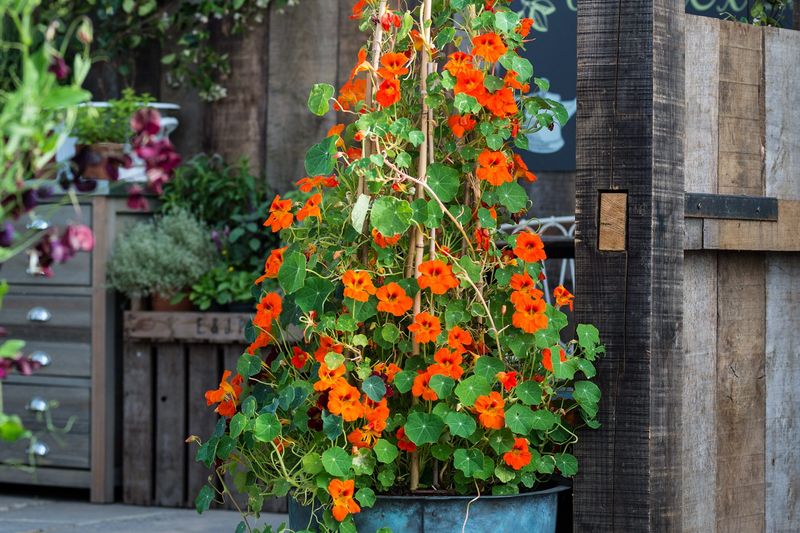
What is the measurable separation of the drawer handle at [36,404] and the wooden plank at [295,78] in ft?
4.09

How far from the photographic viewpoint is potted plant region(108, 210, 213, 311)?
4246mm

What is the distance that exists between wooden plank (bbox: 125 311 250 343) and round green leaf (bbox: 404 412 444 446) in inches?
76.4

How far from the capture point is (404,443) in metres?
2.28

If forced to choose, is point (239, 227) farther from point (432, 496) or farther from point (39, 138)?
point (39, 138)

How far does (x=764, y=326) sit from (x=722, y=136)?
1.44 ft

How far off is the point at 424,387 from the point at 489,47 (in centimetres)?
67

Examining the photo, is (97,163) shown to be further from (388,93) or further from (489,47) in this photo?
(489,47)

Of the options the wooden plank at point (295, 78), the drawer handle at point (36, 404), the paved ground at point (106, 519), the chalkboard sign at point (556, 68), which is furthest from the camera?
the wooden plank at point (295, 78)

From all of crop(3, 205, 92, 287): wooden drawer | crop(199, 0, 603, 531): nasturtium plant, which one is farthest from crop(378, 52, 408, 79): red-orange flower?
crop(3, 205, 92, 287): wooden drawer

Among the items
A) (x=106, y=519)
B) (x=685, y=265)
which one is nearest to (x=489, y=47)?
(x=685, y=265)

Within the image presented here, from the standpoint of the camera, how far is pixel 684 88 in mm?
2432

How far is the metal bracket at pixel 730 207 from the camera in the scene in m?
2.42

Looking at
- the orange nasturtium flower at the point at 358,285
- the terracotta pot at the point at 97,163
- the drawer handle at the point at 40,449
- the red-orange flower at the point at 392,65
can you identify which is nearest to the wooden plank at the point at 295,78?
the drawer handle at the point at 40,449

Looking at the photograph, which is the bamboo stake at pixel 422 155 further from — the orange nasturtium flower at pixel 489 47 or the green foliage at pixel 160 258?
the green foliage at pixel 160 258
